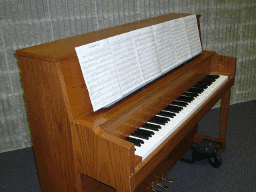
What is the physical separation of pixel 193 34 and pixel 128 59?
106cm

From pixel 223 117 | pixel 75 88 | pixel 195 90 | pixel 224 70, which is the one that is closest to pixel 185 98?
pixel 195 90

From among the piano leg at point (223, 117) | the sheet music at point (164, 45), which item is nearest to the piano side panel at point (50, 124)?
the sheet music at point (164, 45)

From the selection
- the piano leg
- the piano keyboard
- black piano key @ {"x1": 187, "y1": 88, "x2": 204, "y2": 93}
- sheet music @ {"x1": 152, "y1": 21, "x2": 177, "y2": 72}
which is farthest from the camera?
the piano leg

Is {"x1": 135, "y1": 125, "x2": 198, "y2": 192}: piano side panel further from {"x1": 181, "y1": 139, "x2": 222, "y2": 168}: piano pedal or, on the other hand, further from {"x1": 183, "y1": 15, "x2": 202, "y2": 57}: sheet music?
{"x1": 183, "y1": 15, "x2": 202, "y2": 57}: sheet music

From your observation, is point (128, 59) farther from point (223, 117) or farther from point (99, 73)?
point (223, 117)

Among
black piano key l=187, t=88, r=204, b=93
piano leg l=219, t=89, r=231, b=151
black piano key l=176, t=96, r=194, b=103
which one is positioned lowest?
piano leg l=219, t=89, r=231, b=151

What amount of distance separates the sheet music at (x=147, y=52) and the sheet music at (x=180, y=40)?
35cm

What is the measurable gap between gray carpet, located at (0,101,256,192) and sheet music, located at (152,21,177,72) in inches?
43.4

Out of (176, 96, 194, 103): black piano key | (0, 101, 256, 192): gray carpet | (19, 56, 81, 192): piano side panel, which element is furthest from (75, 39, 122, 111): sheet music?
(0, 101, 256, 192): gray carpet

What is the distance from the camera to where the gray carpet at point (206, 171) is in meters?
2.45

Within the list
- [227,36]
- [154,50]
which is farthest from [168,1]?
[154,50]

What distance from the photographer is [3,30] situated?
8.73 feet

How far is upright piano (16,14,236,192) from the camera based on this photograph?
1.43m

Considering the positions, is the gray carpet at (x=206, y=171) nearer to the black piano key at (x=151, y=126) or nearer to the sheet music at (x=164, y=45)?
the black piano key at (x=151, y=126)
